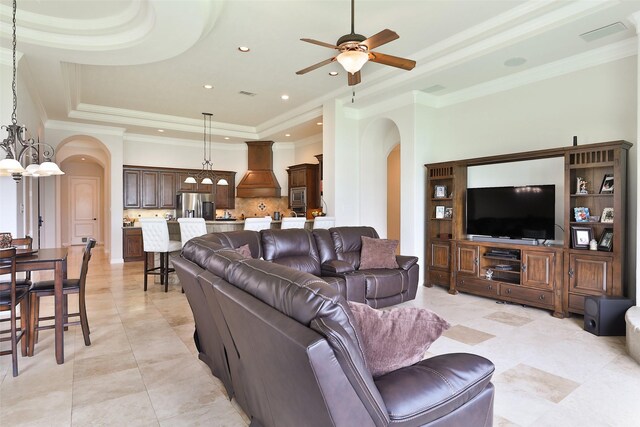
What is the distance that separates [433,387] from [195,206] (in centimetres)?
855

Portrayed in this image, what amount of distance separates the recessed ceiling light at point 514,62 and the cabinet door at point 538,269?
2.36m

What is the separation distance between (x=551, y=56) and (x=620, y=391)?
374 centimetres

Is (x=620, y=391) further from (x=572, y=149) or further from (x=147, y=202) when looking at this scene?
(x=147, y=202)

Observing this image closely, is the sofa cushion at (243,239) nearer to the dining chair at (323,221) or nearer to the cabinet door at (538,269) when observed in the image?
the dining chair at (323,221)

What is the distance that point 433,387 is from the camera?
4.32 feet

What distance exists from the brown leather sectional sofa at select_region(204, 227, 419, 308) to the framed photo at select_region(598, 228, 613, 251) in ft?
6.52

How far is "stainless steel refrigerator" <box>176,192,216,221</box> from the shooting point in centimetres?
898

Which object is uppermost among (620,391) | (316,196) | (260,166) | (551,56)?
(551,56)

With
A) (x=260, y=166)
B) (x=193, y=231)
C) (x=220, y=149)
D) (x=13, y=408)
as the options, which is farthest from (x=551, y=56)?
(x=220, y=149)

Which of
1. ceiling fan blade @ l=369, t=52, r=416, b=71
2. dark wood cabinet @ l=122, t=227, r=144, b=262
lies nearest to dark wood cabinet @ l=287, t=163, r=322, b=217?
dark wood cabinet @ l=122, t=227, r=144, b=262

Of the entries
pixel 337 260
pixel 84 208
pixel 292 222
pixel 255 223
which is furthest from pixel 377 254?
pixel 84 208

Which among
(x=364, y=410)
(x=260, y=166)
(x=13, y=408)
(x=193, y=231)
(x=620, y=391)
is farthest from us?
(x=260, y=166)

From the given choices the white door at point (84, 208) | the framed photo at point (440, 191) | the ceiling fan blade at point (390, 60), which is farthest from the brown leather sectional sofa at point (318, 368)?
the white door at point (84, 208)

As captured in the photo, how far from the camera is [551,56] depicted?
14.6 feet
